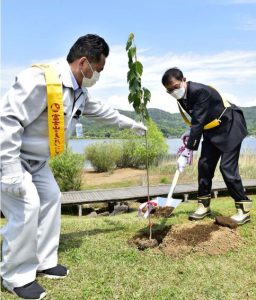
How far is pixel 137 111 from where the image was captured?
5078mm

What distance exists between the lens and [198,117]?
523cm

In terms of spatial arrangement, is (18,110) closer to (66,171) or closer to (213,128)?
(213,128)

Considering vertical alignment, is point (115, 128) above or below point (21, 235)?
above

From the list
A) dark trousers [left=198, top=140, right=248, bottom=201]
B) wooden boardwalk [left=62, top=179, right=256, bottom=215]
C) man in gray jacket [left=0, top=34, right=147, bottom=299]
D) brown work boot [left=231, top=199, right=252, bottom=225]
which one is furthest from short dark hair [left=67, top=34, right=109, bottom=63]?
wooden boardwalk [left=62, top=179, right=256, bottom=215]

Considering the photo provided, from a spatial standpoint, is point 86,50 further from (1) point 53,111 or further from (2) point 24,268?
(2) point 24,268

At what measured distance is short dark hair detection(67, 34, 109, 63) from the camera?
3686mm

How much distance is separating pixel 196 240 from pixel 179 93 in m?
1.82

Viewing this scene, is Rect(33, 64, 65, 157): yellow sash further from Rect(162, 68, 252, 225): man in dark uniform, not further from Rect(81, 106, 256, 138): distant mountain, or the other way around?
Rect(162, 68, 252, 225): man in dark uniform

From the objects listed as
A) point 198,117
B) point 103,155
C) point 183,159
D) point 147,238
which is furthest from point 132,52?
point 103,155

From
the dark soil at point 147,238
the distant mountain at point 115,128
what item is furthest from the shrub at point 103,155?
the dark soil at point 147,238

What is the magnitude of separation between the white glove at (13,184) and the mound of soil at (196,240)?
1.84m

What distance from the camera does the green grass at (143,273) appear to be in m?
3.59

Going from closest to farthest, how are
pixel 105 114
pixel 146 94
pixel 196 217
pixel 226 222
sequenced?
pixel 105 114 → pixel 146 94 → pixel 226 222 → pixel 196 217

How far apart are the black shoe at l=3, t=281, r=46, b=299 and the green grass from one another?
0.28 ft
